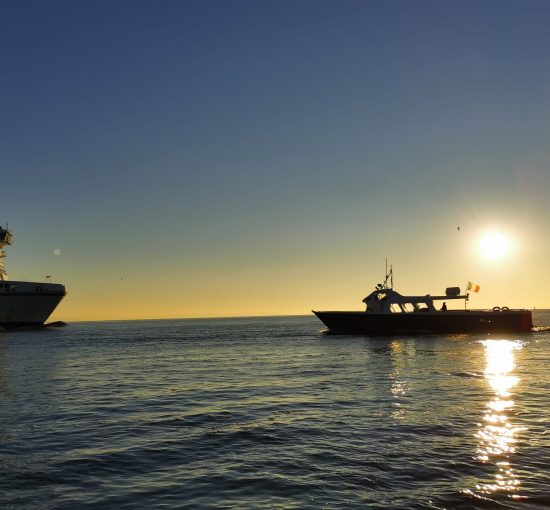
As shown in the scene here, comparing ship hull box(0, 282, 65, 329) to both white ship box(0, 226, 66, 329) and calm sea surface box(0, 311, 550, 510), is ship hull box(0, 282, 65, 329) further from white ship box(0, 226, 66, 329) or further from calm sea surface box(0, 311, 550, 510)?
calm sea surface box(0, 311, 550, 510)

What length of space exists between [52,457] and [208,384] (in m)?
15.8

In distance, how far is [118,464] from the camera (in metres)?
13.6

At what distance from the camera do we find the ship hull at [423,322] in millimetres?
75312

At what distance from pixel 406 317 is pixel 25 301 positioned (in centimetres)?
7735

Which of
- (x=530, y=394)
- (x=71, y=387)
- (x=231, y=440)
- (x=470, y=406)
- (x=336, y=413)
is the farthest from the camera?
(x=71, y=387)

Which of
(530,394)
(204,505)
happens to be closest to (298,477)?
(204,505)

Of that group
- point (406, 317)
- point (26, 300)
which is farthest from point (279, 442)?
point (26, 300)

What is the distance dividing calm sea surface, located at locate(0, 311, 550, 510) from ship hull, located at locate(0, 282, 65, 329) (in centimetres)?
8027

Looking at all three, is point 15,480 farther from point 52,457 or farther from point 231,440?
point 231,440

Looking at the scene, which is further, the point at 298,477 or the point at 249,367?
the point at 249,367

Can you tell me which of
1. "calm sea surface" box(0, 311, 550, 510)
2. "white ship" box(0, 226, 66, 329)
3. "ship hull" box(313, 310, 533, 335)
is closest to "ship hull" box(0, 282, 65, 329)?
"white ship" box(0, 226, 66, 329)

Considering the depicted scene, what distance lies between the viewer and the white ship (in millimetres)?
104250

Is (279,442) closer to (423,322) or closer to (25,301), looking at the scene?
(423,322)

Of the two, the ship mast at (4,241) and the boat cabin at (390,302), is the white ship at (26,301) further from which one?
the boat cabin at (390,302)
